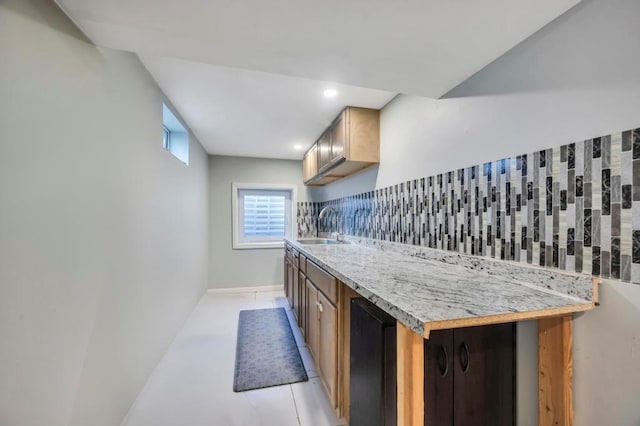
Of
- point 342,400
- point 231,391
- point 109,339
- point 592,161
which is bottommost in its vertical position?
point 231,391

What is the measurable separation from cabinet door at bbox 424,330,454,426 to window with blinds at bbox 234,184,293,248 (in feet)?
11.6

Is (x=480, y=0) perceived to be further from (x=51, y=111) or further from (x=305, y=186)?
(x=305, y=186)

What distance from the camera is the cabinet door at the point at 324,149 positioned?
275cm

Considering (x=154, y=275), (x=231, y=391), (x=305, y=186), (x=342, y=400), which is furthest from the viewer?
(x=305, y=186)

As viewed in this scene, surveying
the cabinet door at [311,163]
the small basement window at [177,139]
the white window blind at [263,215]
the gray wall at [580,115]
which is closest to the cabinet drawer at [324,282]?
the gray wall at [580,115]

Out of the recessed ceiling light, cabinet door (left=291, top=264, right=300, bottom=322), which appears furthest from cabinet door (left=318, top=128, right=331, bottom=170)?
cabinet door (left=291, top=264, right=300, bottom=322)

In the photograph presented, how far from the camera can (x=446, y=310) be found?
0.76m

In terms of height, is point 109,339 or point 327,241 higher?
point 327,241

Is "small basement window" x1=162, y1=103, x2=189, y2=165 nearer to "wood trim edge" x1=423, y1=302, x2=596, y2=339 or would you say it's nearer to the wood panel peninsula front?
the wood panel peninsula front

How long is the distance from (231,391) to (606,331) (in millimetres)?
1941

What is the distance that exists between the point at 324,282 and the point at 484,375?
0.90 m

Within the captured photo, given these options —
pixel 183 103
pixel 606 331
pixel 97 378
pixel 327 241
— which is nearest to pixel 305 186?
pixel 327 241

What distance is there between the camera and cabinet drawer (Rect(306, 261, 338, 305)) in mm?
1440

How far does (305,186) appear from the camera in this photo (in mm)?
4363
